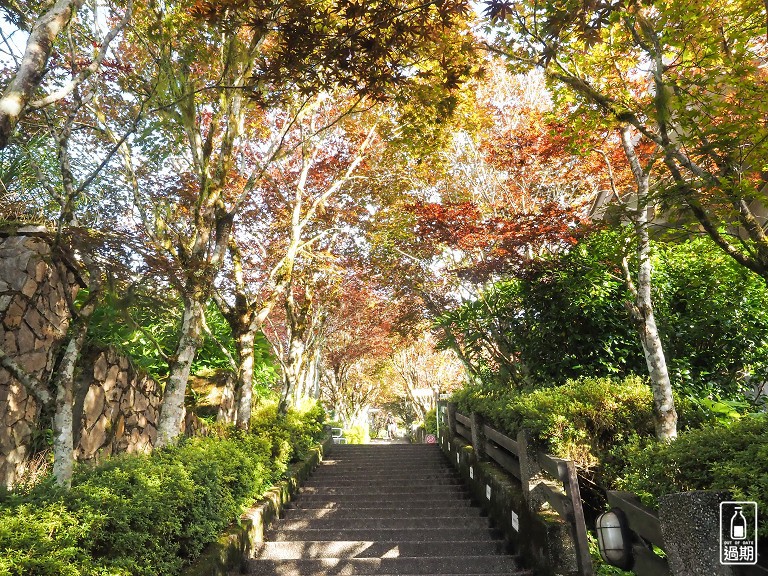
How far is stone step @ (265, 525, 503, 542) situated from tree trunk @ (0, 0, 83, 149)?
5.19 metres

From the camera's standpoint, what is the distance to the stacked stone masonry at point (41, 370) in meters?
5.76

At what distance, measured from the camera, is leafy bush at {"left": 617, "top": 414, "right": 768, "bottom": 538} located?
258 cm

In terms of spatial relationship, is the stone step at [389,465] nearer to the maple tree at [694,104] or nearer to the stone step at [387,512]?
the stone step at [387,512]

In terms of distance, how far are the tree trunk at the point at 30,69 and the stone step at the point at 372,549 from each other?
15.9 ft

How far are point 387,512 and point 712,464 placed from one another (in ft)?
16.4

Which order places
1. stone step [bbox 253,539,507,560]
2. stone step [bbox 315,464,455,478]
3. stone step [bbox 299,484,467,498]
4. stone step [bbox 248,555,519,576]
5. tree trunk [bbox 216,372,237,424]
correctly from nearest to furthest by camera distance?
stone step [bbox 248,555,519,576] < stone step [bbox 253,539,507,560] < stone step [bbox 299,484,467,498] < stone step [bbox 315,464,455,478] < tree trunk [bbox 216,372,237,424]

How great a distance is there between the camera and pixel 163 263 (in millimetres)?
4930

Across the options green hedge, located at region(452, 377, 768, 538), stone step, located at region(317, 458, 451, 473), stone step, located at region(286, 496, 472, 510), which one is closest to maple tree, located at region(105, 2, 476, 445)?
stone step, located at region(286, 496, 472, 510)

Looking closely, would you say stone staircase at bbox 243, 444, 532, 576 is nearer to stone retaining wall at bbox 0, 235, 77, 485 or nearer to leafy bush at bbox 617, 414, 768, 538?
leafy bush at bbox 617, 414, 768, 538

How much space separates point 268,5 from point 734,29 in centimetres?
418

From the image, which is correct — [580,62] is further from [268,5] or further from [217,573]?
[217,573]

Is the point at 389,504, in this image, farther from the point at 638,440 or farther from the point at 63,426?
the point at 63,426

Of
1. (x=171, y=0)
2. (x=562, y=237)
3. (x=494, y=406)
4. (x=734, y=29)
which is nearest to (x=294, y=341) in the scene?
(x=494, y=406)

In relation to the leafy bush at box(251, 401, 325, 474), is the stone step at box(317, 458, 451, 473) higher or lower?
lower
